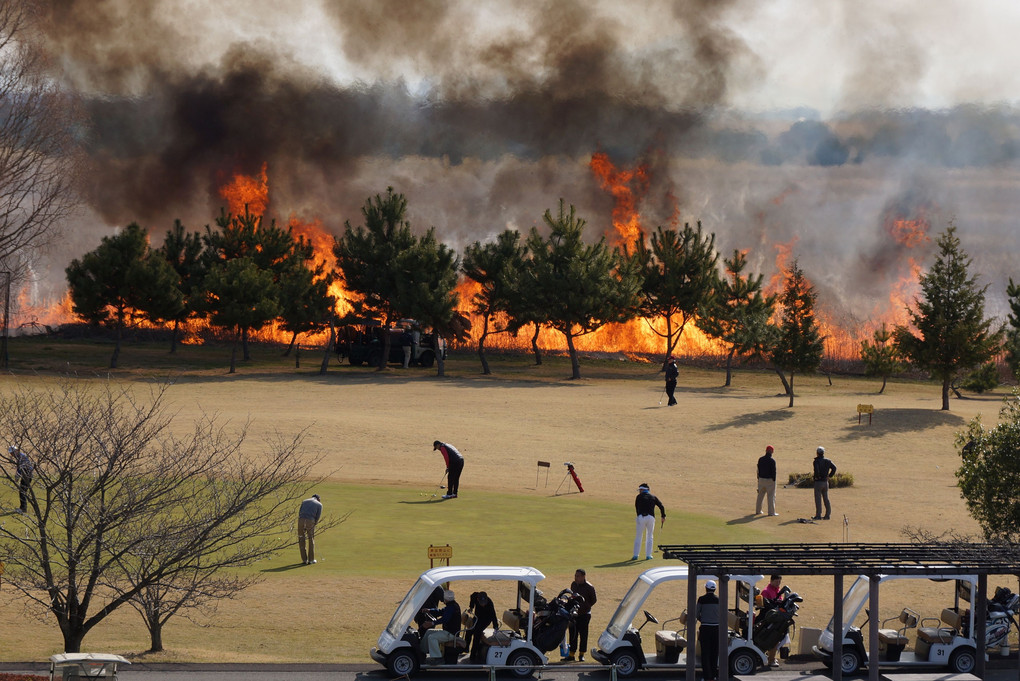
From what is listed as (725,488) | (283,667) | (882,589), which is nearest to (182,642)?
(283,667)

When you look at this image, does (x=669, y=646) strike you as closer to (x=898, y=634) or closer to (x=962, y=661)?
(x=898, y=634)

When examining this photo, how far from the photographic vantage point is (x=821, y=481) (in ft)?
107

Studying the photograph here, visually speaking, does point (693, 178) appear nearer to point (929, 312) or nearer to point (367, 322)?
point (367, 322)

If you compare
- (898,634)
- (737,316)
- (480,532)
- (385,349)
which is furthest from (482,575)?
(385,349)

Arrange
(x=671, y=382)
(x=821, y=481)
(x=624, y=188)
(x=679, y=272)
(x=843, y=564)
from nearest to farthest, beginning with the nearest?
(x=843, y=564) → (x=821, y=481) → (x=671, y=382) → (x=679, y=272) → (x=624, y=188)

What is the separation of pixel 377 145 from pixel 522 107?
630 inches

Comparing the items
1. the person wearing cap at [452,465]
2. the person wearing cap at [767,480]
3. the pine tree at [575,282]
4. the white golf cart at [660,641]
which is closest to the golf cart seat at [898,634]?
the white golf cart at [660,641]

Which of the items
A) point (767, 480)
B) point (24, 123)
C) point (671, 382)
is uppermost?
point (24, 123)

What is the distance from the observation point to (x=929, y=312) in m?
55.3

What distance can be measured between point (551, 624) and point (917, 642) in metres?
6.10

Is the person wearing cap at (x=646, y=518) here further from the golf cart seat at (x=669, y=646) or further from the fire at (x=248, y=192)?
the fire at (x=248, y=192)

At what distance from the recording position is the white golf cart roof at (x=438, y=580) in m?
17.3

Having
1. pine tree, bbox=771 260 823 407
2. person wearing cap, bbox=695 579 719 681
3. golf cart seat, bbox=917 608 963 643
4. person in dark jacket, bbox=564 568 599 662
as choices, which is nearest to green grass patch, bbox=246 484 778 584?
person in dark jacket, bbox=564 568 599 662

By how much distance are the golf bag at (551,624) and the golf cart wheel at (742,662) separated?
8.92ft
